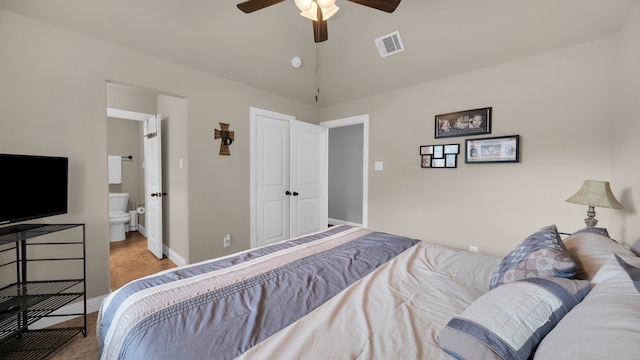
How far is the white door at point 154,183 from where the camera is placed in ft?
10.9

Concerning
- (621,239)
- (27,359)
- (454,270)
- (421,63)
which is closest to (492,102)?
(421,63)

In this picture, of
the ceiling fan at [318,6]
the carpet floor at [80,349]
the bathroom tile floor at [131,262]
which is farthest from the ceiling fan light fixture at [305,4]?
the bathroom tile floor at [131,262]

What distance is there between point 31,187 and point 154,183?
1869 mm

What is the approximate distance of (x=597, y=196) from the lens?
1902mm

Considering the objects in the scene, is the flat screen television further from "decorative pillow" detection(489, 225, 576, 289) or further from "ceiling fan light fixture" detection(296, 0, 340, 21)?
"decorative pillow" detection(489, 225, 576, 289)

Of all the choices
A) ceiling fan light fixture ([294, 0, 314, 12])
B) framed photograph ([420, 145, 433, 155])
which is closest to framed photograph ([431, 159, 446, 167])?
framed photograph ([420, 145, 433, 155])

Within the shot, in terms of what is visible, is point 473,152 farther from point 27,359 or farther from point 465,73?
point 27,359

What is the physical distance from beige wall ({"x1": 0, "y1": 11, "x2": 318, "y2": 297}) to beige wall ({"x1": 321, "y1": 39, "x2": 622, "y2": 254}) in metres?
2.26

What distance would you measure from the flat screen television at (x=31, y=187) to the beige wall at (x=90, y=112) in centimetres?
22

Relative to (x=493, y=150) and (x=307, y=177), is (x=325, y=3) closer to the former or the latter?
(x=493, y=150)

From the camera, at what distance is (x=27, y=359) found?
1.59m

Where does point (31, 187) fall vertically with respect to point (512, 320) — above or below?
Answer: above

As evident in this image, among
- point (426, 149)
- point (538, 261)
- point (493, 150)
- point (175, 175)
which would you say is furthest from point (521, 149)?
point (175, 175)

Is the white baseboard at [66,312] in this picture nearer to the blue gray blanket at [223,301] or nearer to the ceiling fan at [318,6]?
the blue gray blanket at [223,301]
